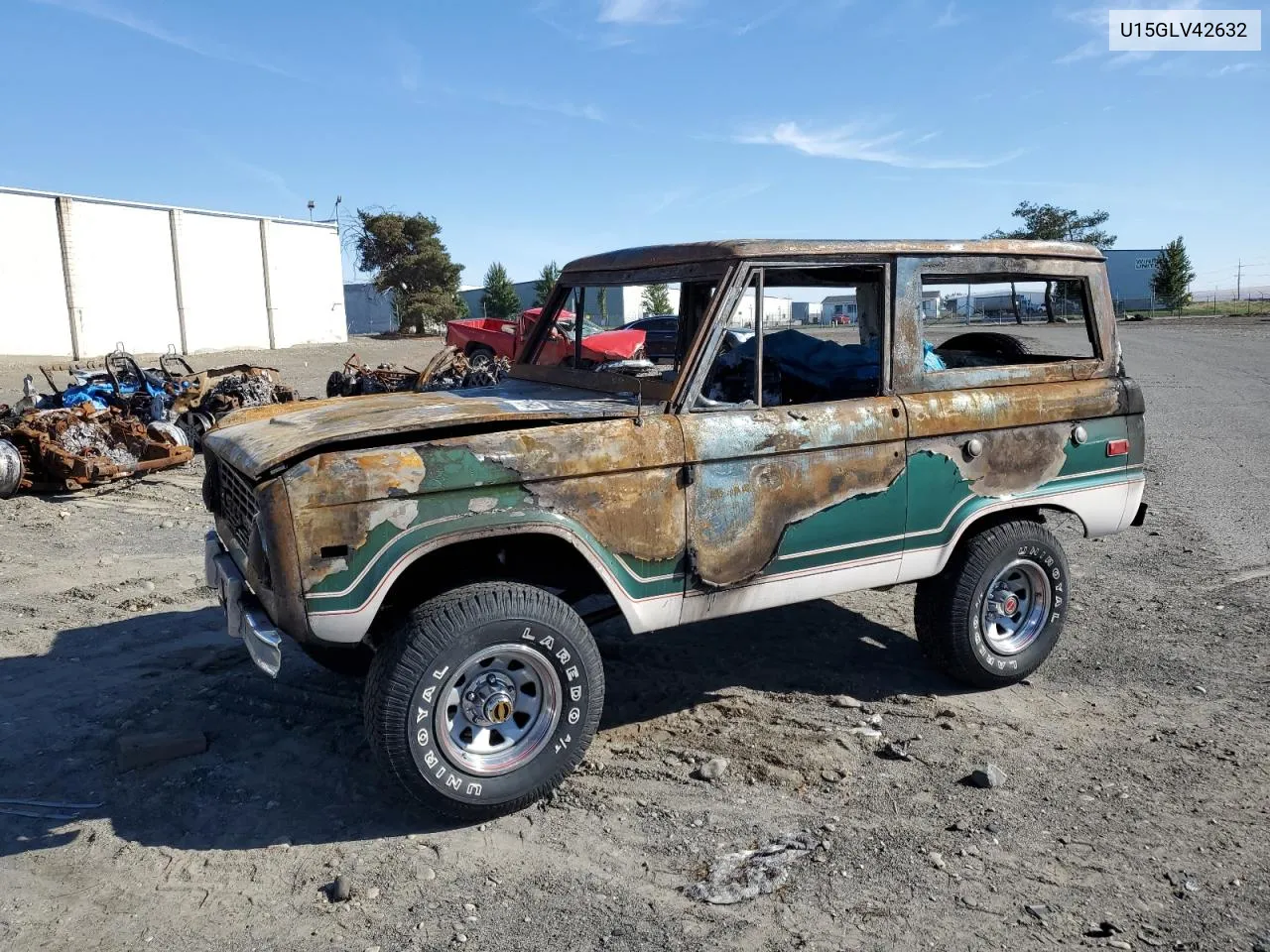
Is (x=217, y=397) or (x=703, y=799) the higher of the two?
(x=217, y=397)

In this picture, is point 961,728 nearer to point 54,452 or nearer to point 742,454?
point 742,454

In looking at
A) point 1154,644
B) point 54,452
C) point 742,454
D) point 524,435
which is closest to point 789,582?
point 742,454

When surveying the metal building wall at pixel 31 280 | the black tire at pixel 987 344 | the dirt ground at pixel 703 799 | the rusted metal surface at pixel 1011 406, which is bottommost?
the dirt ground at pixel 703 799

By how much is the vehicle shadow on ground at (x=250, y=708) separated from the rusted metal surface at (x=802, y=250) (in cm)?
199

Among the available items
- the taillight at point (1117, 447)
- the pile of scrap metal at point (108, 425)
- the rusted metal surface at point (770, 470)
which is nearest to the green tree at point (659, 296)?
the rusted metal surface at point (770, 470)

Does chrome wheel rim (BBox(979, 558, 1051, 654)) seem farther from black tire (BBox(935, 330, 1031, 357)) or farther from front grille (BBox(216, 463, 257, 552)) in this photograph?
front grille (BBox(216, 463, 257, 552))

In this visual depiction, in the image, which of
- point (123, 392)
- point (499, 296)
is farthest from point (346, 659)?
point (499, 296)

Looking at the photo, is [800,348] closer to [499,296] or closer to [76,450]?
[76,450]

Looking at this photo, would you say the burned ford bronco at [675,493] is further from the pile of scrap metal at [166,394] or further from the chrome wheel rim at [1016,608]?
the pile of scrap metal at [166,394]

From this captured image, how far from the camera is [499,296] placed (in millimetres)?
53000

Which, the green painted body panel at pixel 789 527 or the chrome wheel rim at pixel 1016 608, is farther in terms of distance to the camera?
the chrome wheel rim at pixel 1016 608

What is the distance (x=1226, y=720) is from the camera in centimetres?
413

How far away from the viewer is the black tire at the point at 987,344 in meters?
5.30

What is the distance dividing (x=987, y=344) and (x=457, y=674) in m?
3.69
